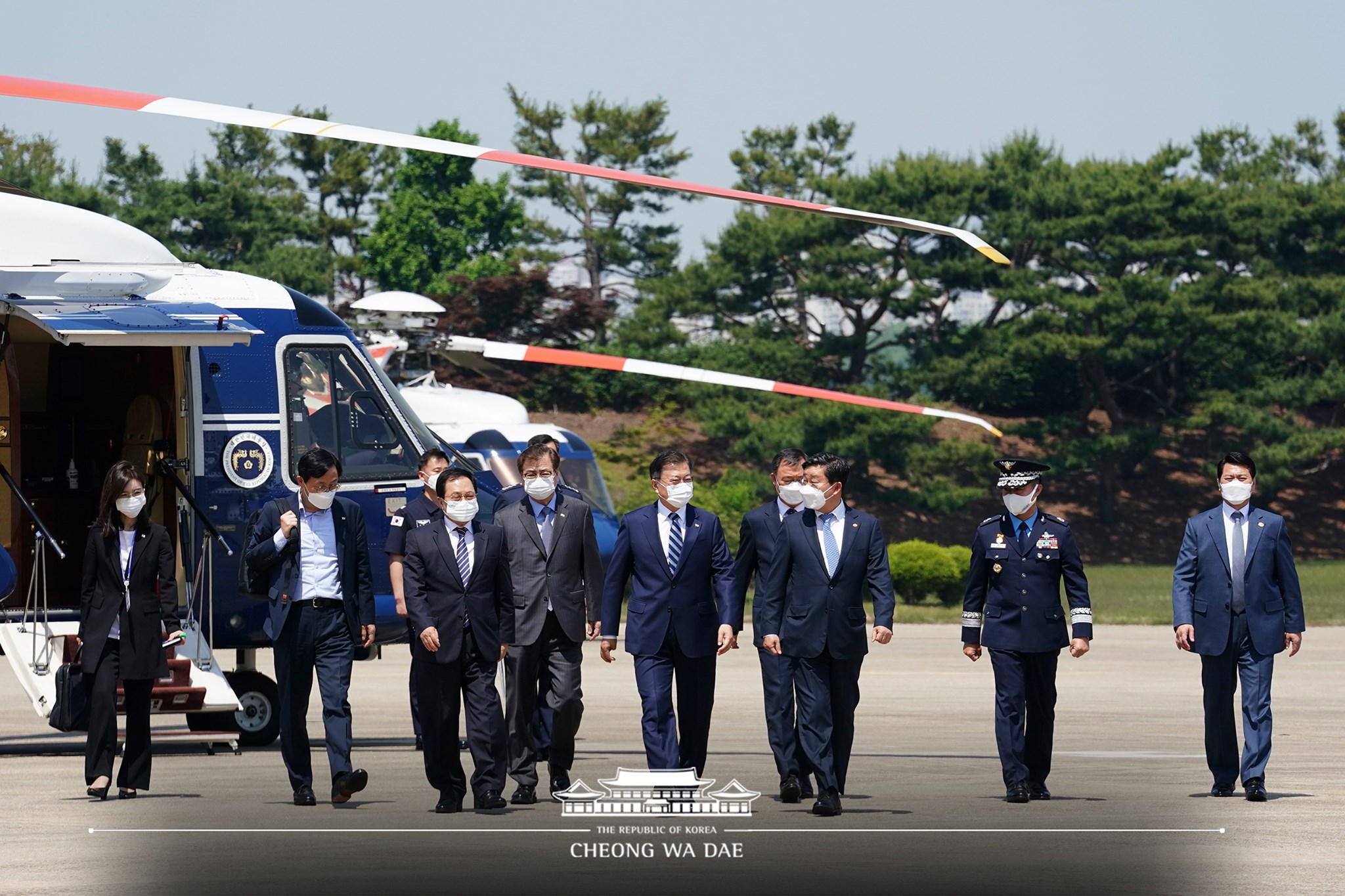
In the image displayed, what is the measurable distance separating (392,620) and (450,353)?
7.48 meters

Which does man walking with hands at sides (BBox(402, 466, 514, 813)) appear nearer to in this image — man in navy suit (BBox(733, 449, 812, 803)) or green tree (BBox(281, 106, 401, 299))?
man in navy suit (BBox(733, 449, 812, 803))

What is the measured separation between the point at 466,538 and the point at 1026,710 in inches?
124

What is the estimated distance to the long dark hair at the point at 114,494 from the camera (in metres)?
11.1

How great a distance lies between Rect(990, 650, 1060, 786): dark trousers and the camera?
10.9m

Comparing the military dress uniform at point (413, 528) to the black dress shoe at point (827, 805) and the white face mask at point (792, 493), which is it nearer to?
the white face mask at point (792, 493)

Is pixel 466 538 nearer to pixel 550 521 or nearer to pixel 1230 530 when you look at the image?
pixel 550 521

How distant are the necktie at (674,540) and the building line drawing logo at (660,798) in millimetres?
1100

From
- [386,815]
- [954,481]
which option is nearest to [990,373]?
[954,481]

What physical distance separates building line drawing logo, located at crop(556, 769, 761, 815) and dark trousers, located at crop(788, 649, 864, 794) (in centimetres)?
46

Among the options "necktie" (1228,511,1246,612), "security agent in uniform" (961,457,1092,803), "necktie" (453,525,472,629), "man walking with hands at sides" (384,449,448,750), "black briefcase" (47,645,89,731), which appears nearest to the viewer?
"necktie" (453,525,472,629)

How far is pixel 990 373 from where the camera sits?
55.5 metres

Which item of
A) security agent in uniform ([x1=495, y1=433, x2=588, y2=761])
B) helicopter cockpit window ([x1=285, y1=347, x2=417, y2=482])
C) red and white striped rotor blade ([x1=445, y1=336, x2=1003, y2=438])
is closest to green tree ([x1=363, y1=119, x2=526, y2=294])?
red and white striped rotor blade ([x1=445, y1=336, x2=1003, y2=438])

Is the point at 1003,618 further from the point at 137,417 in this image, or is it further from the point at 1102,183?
the point at 1102,183

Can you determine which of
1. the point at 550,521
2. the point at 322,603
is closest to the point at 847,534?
the point at 550,521
